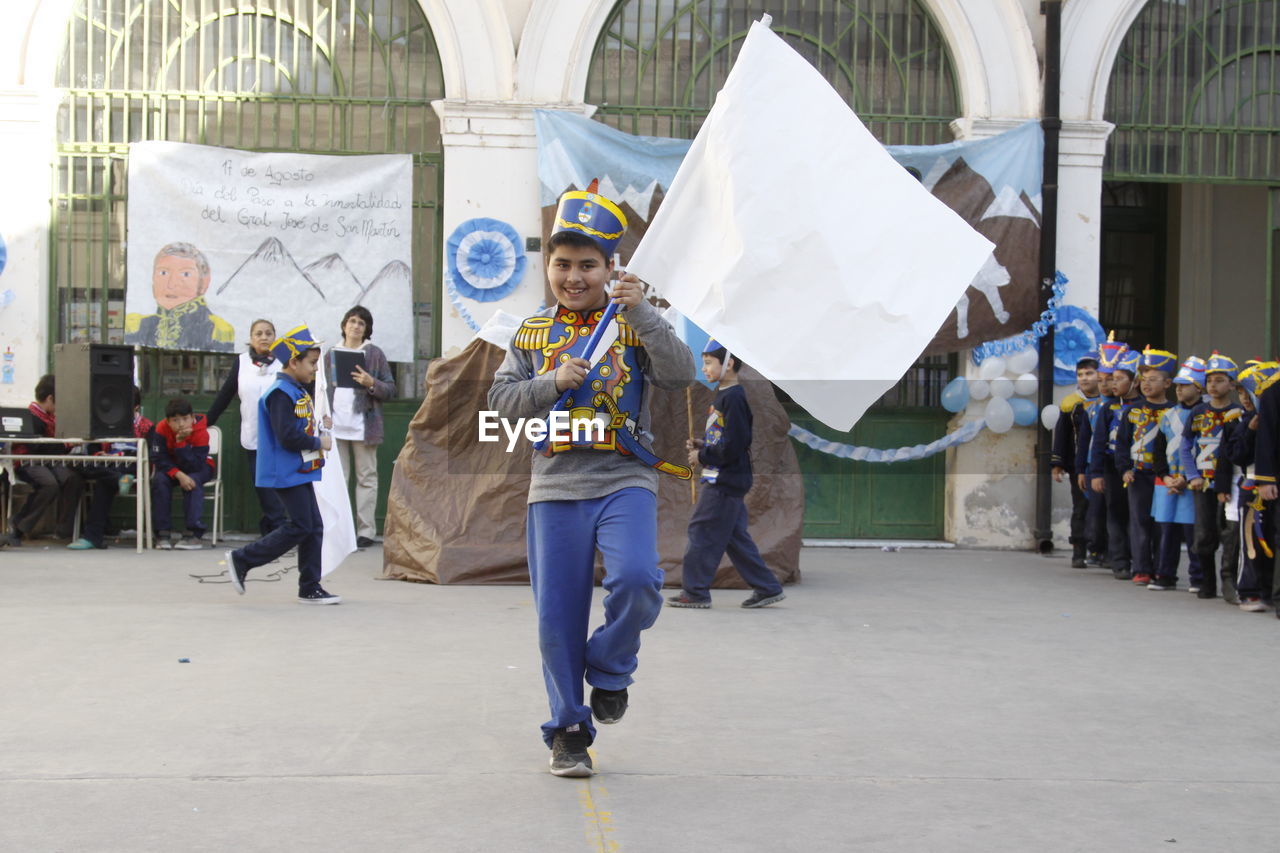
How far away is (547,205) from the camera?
43.2 feet

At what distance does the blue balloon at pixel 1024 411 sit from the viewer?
13586 millimetres

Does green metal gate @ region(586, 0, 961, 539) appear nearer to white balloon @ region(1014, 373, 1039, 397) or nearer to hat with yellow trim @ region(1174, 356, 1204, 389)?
white balloon @ region(1014, 373, 1039, 397)

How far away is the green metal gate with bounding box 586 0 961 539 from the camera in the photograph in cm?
1374

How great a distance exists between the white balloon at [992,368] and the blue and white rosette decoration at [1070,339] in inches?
20.2

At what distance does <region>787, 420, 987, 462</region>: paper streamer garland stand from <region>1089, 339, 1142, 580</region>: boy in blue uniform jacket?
5.12ft

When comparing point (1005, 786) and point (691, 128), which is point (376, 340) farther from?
point (1005, 786)

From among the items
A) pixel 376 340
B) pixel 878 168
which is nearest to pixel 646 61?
pixel 376 340

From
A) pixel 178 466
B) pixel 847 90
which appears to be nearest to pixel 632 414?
pixel 178 466

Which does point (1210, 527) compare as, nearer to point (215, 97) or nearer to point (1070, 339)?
point (1070, 339)

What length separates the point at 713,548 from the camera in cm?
974

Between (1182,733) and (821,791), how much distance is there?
2.00 metres

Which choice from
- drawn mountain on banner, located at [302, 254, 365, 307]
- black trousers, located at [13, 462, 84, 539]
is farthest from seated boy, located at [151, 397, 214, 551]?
drawn mountain on banner, located at [302, 254, 365, 307]

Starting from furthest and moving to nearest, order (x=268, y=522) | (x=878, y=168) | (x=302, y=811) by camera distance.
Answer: (x=268, y=522) < (x=878, y=168) < (x=302, y=811)

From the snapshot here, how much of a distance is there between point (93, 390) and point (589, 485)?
825cm
